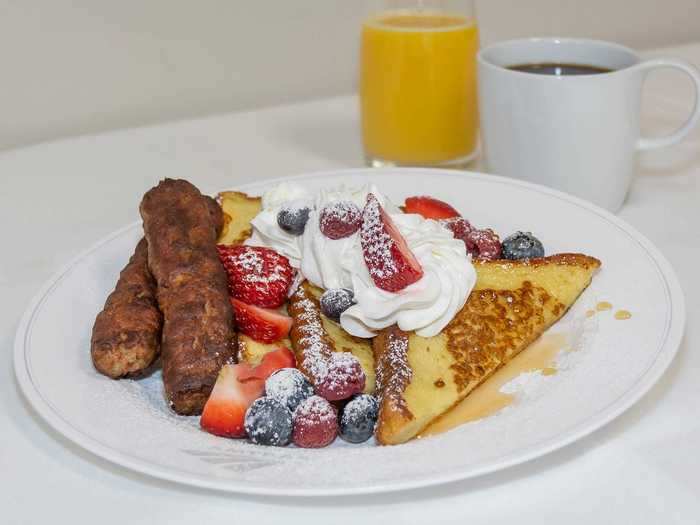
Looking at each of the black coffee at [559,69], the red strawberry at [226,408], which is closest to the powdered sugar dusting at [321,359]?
the red strawberry at [226,408]

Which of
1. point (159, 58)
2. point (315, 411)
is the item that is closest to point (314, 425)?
point (315, 411)

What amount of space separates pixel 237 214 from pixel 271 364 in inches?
20.7

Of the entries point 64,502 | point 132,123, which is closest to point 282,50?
point 132,123

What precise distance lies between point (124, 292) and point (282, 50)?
1.50m

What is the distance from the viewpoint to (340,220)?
59.7 inches

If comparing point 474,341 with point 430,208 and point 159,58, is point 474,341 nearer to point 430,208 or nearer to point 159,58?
point 430,208

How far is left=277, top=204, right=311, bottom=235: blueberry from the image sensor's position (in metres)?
1.62

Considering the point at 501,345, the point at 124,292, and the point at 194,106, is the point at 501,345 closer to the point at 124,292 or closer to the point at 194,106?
the point at 124,292

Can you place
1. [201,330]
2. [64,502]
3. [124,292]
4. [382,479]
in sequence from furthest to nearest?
[124,292], [201,330], [64,502], [382,479]

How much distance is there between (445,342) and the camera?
1.43m

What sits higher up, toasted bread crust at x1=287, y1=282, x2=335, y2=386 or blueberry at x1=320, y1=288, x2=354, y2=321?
blueberry at x1=320, y1=288, x2=354, y2=321

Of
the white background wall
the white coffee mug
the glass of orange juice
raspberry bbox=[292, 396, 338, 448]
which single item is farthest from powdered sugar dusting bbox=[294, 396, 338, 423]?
the white background wall

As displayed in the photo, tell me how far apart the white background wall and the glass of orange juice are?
24.6 inches

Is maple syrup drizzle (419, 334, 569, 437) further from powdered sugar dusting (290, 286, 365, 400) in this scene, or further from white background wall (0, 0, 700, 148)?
white background wall (0, 0, 700, 148)
